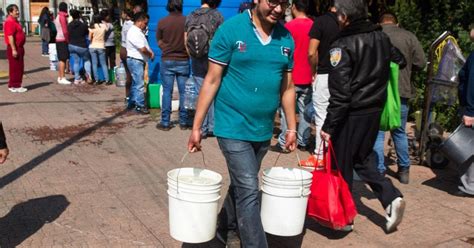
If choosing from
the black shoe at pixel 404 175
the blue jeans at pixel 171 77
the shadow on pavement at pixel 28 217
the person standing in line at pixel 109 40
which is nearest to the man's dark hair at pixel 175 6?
the blue jeans at pixel 171 77

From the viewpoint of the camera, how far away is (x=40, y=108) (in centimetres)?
969

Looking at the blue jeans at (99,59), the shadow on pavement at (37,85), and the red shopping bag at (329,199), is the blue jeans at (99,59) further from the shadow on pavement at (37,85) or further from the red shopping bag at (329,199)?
the red shopping bag at (329,199)

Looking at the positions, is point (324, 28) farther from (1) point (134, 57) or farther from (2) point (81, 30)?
(2) point (81, 30)

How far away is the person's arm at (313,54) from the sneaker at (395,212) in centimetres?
222

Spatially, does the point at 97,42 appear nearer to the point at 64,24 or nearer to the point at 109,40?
the point at 109,40

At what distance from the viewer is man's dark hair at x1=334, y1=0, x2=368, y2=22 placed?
4.02 m

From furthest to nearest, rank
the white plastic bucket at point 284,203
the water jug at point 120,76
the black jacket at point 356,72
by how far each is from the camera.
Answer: the water jug at point 120,76, the black jacket at point 356,72, the white plastic bucket at point 284,203

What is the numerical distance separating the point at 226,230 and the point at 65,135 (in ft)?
14.5

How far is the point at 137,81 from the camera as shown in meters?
8.91

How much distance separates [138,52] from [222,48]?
18.5ft

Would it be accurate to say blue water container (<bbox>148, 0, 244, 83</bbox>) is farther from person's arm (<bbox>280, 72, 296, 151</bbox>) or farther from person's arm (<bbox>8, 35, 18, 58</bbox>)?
person's arm (<bbox>280, 72, 296, 151</bbox>)

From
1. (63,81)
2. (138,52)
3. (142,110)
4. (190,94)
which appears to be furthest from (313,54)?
(63,81)

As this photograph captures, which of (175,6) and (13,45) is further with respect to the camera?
(13,45)

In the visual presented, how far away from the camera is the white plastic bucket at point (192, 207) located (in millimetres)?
3301
